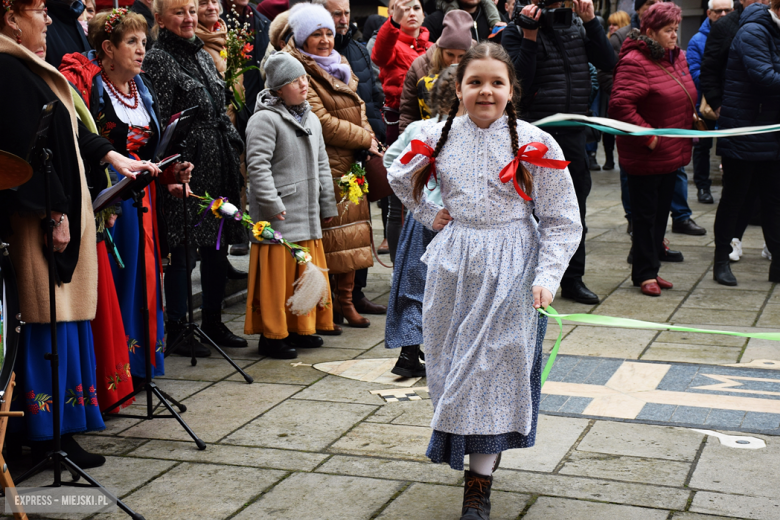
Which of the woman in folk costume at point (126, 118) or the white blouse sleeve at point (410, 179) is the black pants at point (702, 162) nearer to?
the woman in folk costume at point (126, 118)

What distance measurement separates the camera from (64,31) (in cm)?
528

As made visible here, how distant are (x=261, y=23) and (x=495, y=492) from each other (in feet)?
19.9

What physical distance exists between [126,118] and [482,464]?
2.60m

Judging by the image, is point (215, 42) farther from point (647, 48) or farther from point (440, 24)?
point (647, 48)

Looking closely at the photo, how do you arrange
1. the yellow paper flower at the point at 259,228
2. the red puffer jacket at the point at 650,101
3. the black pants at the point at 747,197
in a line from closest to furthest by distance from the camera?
the yellow paper flower at the point at 259,228, the red puffer jacket at the point at 650,101, the black pants at the point at 747,197

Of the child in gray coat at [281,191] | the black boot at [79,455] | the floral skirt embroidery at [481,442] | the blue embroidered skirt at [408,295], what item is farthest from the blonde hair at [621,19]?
the black boot at [79,455]

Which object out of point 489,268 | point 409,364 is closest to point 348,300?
point 409,364

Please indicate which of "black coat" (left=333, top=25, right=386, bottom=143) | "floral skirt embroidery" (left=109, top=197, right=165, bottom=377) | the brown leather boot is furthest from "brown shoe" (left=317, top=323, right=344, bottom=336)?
"black coat" (left=333, top=25, right=386, bottom=143)

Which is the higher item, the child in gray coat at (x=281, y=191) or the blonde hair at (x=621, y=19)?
the blonde hair at (x=621, y=19)

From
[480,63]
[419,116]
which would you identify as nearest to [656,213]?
[419,116]

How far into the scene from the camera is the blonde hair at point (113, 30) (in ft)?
15.3

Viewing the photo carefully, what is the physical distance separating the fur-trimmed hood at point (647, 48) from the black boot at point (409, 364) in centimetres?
318

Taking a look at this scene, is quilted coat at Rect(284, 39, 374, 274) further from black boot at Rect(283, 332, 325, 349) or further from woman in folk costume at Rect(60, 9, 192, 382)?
woman in folk costume at Rect(60, 9, 192, 382)

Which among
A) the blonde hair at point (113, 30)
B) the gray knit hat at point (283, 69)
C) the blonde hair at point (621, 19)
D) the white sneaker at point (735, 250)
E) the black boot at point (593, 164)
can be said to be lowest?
the white sneaker at point (735, 250)
